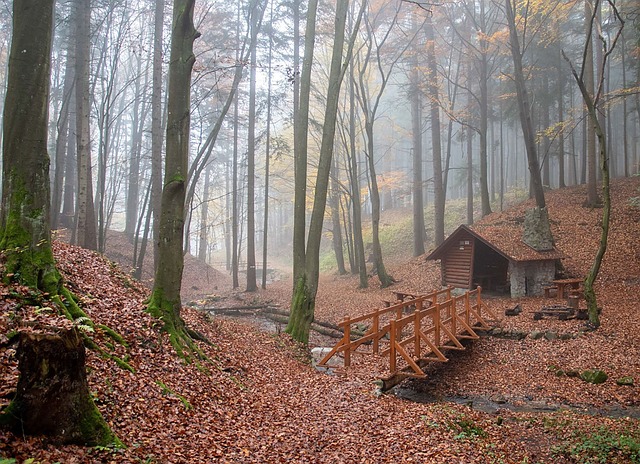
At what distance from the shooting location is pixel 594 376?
919cm

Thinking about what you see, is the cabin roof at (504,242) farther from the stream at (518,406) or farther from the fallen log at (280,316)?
the stream at (518,406)

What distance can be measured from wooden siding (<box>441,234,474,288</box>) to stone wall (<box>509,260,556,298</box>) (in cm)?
173

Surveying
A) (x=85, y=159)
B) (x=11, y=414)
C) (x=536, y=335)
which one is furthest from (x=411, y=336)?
(x=85, y=159)

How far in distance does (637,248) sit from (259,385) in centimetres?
1698

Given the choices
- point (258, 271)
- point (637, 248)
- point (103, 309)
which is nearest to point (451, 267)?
point (637, 248)

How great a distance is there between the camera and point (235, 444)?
16.2 ft

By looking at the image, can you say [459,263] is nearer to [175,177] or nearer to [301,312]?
[301,312]

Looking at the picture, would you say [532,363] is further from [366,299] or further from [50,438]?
[50,438]

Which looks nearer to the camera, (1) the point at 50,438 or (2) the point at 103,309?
(1) the point at 50,438

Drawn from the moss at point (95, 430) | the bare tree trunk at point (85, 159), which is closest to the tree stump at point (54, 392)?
the moss at point (95, 430)

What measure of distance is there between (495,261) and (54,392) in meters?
19.4

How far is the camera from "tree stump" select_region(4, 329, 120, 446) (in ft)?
10.8

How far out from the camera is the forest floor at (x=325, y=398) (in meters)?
4.57

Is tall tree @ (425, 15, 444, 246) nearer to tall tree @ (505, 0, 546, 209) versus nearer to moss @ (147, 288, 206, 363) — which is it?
tall tree @ (505, 0, 546, 209)
